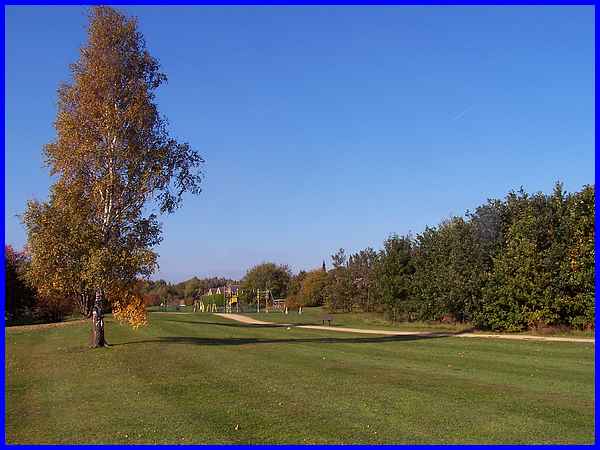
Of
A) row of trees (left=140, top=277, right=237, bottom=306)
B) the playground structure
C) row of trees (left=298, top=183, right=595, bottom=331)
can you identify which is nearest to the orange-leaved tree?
row of trees (left=298, top=183, right=595, bottom=331)

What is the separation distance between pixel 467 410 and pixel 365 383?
3.65 m

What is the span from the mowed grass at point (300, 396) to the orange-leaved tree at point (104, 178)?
2831mm

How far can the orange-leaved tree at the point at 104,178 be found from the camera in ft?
71.1

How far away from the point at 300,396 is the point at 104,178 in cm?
1438

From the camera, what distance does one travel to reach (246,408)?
10805mm

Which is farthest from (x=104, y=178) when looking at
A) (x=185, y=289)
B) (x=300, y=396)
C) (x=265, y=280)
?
(x=185, y=289)

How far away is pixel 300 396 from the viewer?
12000 mm

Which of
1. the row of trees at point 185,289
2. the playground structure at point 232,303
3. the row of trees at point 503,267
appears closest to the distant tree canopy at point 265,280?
the playground structure at point 232,303

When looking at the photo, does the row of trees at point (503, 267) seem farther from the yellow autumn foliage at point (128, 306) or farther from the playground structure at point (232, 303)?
the playground structure at point (232, 303)

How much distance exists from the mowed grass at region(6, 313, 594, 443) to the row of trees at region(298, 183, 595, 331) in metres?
9.83

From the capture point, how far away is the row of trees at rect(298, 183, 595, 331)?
31.5 metres

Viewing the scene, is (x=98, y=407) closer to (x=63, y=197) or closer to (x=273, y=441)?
(x=273, y=441)

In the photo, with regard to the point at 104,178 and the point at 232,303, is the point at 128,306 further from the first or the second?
the point at 232,303

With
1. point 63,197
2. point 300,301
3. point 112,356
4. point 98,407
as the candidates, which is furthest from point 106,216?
point 300,301
